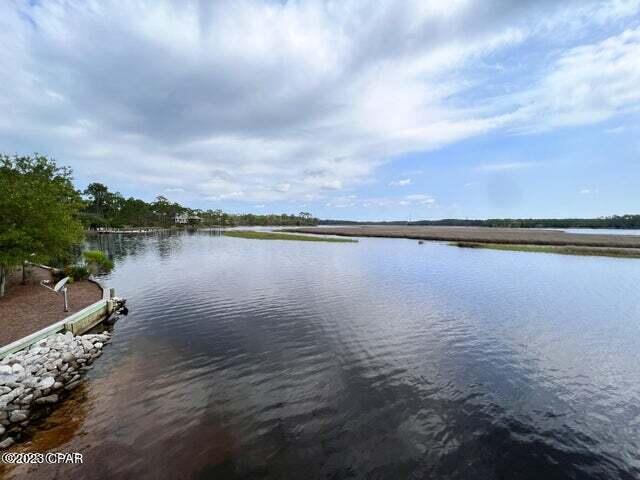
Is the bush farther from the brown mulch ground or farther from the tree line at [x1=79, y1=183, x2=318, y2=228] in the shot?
the tree line at [x1=79, y1=183, x2=318, y2=228]

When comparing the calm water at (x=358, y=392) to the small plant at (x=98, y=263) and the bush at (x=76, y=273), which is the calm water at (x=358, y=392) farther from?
the small plant at (x=98, y=263)

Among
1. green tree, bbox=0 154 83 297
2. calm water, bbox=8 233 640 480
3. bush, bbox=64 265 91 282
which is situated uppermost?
green tree, bbox=0 154 83 297

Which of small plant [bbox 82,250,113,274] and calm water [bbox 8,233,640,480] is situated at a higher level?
small plant [bbox 82,250,113,274]

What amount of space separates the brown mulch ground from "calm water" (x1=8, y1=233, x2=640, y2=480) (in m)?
3.33

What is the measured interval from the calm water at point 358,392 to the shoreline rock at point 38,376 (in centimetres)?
78

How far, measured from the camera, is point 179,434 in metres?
9.21

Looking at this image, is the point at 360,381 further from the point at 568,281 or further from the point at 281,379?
the point at 568,281

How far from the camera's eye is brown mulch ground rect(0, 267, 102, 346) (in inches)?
616

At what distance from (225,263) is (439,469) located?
126 feet

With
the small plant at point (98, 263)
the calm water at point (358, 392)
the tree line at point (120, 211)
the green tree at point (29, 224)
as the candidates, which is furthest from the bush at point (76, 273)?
the tree line at point (120, 211)

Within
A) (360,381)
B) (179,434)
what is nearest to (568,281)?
(360,381)

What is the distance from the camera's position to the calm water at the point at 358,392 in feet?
27.8

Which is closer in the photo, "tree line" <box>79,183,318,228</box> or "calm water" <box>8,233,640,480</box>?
"calm water" <box>8,233,640,480</box>

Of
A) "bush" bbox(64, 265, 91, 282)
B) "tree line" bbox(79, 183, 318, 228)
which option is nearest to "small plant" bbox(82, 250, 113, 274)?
"bush" bbox(64, 265, 91, 282)
